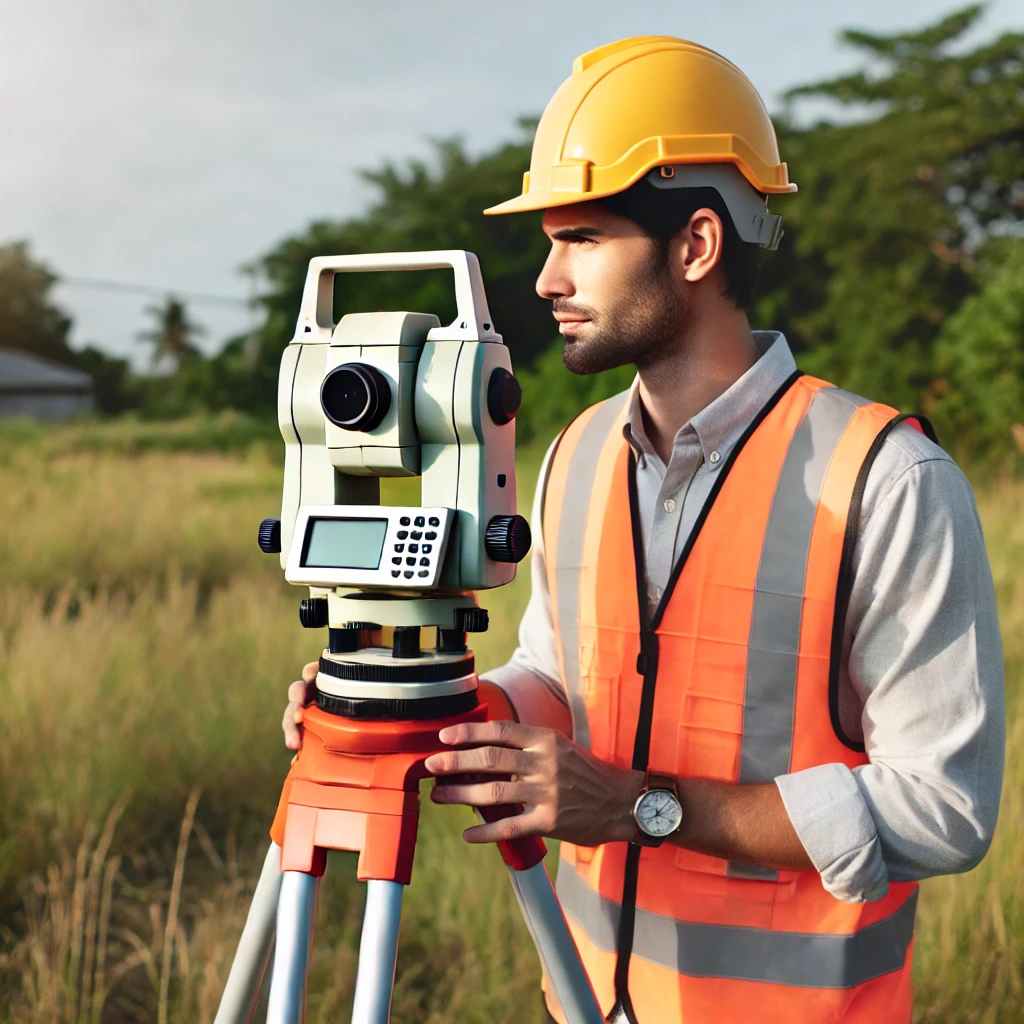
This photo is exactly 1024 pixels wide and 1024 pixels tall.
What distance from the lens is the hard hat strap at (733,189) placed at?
1.51 m

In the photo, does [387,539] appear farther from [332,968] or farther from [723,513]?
[332,968]

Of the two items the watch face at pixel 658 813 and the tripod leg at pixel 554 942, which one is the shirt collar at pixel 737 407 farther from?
the tripod leg at pixel 554 942

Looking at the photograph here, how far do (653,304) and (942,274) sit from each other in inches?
808

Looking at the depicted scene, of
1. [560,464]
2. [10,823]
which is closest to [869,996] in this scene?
[560,464]

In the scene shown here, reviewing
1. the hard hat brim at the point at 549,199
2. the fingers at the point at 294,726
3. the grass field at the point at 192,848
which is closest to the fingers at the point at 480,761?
the fingers at the point at 294,726

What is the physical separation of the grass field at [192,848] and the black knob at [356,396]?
1576mm

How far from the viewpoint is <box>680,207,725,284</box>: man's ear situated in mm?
1523

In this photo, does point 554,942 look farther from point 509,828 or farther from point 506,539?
point 506,539

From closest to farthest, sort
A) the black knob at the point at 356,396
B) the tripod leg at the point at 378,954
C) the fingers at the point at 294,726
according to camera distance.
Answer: the tripod leg at the point at 378,954
the black knob at the point at 356,396
the fingers at the point at 294,726

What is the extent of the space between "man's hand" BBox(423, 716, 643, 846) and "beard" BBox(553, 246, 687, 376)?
0.55 metres

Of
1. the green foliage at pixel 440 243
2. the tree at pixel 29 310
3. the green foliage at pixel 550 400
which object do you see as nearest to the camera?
the green foliage at pixel 550 400

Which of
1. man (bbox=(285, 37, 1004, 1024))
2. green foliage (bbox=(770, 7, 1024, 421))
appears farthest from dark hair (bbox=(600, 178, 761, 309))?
green foliage (bbox=(770, 7, 1024, 421))

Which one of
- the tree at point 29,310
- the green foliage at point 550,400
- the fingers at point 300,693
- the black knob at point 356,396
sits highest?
the tree at point 29,310

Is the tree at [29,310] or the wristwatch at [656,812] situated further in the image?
the tree at [29,310]
